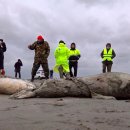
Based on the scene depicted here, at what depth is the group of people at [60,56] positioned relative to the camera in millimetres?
12562

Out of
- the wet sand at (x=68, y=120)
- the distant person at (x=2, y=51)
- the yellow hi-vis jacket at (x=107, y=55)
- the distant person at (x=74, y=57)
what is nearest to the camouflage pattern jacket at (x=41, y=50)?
the distant person at (x=2, y=51)

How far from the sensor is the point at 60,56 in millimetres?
13984

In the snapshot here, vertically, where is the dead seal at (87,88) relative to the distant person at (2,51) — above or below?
below

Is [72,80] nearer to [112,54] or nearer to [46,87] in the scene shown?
[46,87]

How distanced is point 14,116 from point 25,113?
0.35 meters

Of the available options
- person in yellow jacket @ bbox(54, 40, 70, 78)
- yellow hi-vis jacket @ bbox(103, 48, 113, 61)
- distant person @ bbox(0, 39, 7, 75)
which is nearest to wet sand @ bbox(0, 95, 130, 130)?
distant person @ bbox(0, 39, 7, 75)

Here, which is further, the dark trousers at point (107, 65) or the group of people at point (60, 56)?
the dark trousers at point (107, 65)

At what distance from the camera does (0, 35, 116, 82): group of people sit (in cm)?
1256

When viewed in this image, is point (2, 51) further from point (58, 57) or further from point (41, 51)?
point (58, 57)

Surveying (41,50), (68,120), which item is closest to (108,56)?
(41,50)

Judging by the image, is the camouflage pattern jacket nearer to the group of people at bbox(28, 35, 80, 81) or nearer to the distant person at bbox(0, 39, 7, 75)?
the group of people at bbox(28, 35, 80, 81)

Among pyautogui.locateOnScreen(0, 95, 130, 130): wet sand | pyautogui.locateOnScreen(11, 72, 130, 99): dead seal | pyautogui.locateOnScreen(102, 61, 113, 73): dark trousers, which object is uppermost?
pyautogui.locateOnScreen(102, 61, 113, 73): dark trousers

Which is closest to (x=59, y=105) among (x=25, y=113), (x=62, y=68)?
(x=25, y=113)

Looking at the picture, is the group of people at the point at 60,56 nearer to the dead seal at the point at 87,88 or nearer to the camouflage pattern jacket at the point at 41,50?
the camouflage pattern jacket at the point at 41,50
